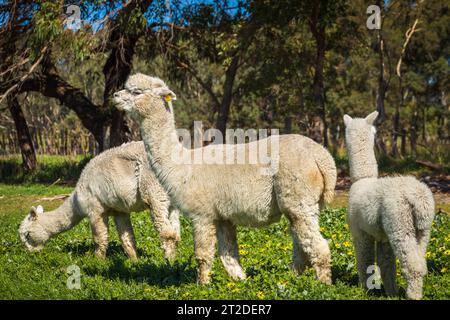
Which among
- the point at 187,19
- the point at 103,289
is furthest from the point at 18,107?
the point at 103,289

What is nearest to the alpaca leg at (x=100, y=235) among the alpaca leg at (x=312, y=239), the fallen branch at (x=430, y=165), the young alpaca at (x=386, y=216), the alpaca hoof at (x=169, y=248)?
the alpaca hoof at (x=169, y=248)

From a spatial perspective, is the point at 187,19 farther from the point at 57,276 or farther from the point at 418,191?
the point at 418,191

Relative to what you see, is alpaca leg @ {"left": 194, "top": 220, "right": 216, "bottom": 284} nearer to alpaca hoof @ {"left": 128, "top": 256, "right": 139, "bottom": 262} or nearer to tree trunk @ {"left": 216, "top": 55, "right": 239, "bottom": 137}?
alpaca hoof @ {"left": 128, "top": 256, "right": 139, "bottom": 262}

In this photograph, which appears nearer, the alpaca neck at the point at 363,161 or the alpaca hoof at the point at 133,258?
the alpaca neck at the point at 363,161

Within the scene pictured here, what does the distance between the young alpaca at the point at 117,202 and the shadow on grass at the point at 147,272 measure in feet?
1.41

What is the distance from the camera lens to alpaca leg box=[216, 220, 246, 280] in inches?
264

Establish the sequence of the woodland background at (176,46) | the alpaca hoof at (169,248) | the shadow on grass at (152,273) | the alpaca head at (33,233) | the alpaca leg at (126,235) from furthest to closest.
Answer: the woodland background at (176,46) → the alpaca head at (33,233) → the alpaca leg at (126,235) → the alpaca hoof at (169,248) → the shadow on grass at (152,273)

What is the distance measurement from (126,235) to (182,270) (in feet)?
5.95

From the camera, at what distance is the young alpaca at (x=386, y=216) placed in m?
5.16

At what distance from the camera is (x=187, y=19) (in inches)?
797

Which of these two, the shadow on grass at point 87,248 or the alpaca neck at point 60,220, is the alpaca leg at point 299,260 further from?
the alpaca neck at point 60,220

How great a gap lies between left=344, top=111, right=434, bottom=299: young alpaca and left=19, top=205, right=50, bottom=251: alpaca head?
556 centimetres

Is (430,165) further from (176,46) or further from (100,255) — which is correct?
(100,255)

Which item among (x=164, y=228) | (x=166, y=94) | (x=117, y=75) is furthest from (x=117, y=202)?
(x=117, y=75)
